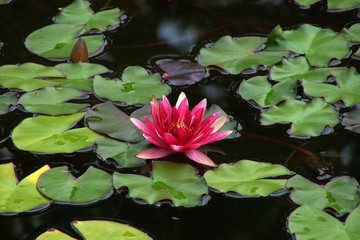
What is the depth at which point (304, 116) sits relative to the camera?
2.45 m

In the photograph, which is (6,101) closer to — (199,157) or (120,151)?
(120,151)

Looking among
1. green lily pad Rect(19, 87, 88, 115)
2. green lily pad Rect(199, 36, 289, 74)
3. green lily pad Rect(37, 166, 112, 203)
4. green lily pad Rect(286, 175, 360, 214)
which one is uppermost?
green lily pad Rect(19, 87, 88, 115)

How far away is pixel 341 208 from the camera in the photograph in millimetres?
1974

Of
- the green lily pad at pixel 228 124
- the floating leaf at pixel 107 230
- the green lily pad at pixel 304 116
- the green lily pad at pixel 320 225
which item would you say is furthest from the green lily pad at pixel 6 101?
the green lily pad at pixel 320 225

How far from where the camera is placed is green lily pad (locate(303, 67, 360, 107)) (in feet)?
8.36

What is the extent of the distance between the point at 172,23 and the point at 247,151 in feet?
4.47

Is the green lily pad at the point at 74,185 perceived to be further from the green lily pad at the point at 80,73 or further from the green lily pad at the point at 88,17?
the green lily pad at the point at 88,17

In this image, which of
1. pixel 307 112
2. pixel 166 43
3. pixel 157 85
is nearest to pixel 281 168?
pixel 307 112

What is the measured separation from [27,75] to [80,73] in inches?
11.3

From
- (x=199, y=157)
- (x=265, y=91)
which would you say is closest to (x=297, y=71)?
(x=265, y=91)

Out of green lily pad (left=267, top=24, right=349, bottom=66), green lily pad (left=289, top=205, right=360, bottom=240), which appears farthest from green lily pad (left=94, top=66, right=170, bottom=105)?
green lily pad (left=289, top=205, right=360, bottom=240)

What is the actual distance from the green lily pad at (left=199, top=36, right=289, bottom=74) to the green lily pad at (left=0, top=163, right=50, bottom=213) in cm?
119

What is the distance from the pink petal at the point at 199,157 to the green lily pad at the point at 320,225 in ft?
1.41

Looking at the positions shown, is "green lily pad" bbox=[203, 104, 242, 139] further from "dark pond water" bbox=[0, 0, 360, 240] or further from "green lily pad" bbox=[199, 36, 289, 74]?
"green lily pad" bbox=[199, 36, 289, 74]
